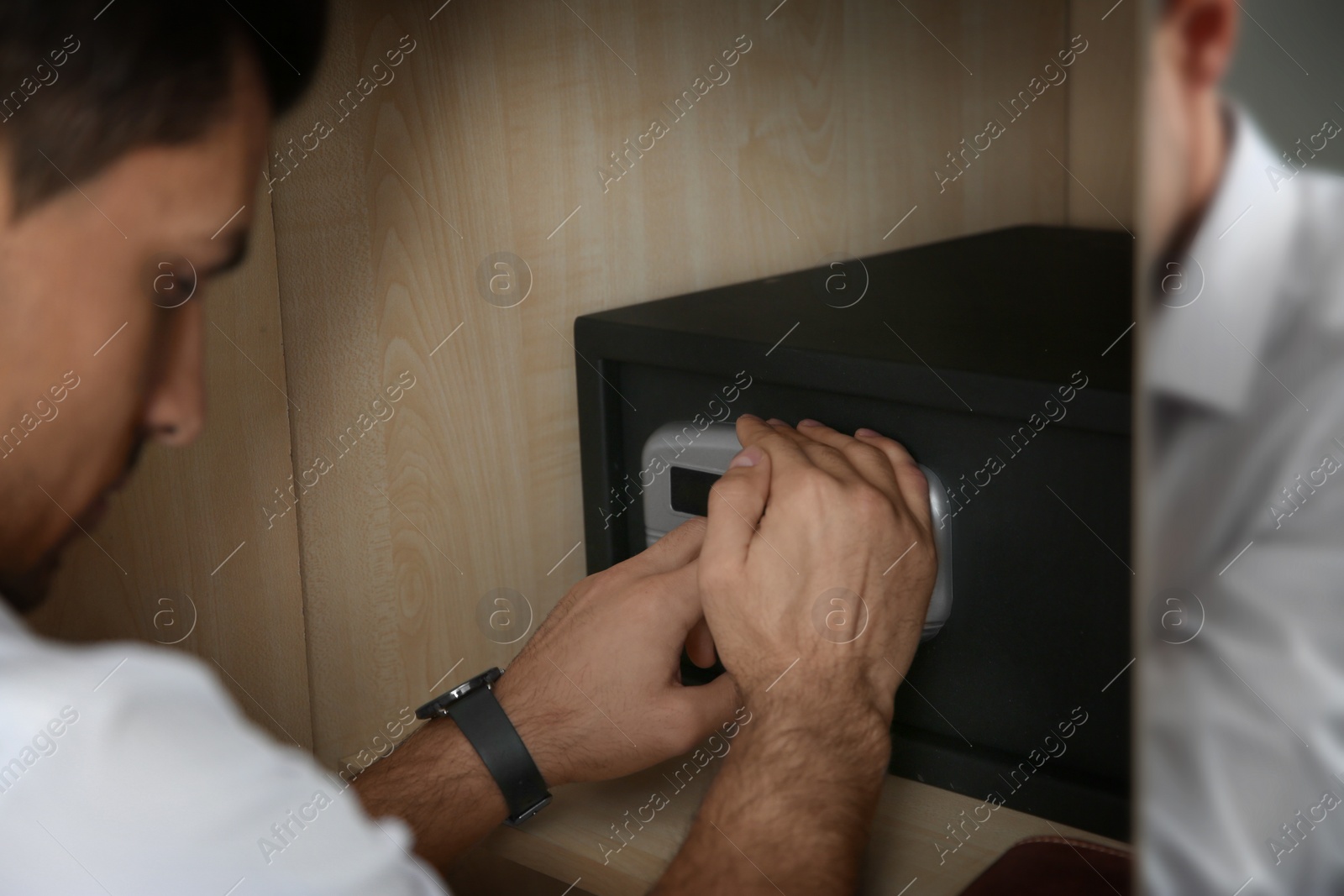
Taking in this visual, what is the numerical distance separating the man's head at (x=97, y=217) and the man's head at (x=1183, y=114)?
0.36 meters

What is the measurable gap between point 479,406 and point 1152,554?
1.73 feet

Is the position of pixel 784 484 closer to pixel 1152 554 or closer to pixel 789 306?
pixel 789 306

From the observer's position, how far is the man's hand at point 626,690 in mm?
658

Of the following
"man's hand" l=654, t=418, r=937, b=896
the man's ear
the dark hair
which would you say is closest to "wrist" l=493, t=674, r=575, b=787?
"man's hand" l=654, t=418, r=937, b=896

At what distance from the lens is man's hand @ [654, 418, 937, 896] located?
0.55 metres

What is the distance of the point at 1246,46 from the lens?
1.05 feet

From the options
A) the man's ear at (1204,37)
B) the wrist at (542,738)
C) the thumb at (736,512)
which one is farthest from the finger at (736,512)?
the man's ear at (1204,37)

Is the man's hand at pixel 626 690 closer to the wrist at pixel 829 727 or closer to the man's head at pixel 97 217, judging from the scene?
the wrist at pixel 829 727

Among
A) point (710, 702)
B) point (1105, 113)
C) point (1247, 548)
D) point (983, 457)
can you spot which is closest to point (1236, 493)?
point (1247, 548)

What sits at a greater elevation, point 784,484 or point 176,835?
point 176,835

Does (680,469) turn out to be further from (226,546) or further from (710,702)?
(226,546)

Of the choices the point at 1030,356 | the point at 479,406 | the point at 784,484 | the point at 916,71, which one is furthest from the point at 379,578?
the point at 916,71

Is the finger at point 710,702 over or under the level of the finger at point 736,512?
under

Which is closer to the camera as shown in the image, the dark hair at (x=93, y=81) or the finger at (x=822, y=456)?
the dark hair at (x=93, y=81)
